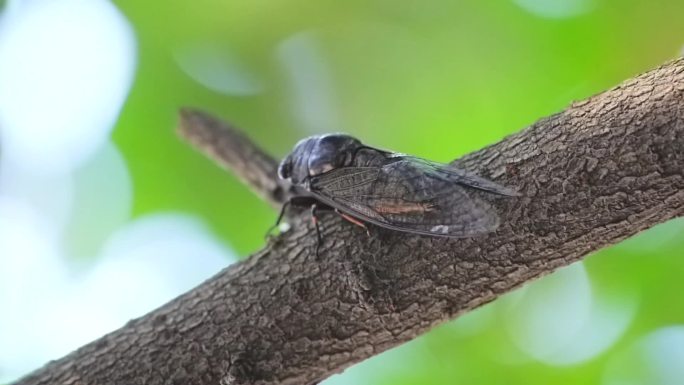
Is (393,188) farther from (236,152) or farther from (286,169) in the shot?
(236,152)

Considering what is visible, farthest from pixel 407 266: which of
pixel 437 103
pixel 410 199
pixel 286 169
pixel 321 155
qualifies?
pixel 437 103

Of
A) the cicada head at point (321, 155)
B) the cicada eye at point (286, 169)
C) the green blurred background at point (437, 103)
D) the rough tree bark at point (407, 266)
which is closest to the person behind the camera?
the rough tree bark at point (407, 266)

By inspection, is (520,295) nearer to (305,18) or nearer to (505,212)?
(505,212)

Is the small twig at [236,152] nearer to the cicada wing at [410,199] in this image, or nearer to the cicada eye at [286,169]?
the cicada eye at [286,169]

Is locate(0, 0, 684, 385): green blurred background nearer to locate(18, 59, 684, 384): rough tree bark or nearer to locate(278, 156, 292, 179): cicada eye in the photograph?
locate(278, 156, 292, 179): cicada eye

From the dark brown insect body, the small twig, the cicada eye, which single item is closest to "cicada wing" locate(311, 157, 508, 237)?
the dark brown insect body

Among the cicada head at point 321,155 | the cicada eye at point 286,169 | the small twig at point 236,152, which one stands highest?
the small twig at point 236,152

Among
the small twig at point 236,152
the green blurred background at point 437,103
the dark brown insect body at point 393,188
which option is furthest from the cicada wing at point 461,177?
the green blurred background at point 437,103

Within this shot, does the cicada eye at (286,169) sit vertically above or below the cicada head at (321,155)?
above
